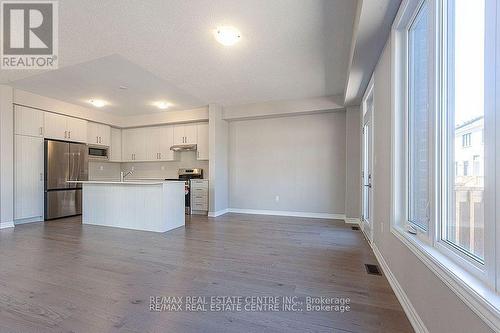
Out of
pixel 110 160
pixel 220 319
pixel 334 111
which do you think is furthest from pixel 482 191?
pixel 110 160

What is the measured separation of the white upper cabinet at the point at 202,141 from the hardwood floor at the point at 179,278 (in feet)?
8.45

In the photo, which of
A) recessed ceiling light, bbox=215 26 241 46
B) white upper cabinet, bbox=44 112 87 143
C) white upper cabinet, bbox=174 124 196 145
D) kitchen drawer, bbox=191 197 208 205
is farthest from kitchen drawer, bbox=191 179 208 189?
recessed ceiling light, bbox=215 26 241 46

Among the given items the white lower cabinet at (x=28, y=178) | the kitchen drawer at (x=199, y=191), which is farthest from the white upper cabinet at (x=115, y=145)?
the kitchen drawer at (x=199, y=191)

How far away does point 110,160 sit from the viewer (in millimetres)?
6914

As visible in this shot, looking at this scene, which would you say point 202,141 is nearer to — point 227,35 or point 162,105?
point 162,105

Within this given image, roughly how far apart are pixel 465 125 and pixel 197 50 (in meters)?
2.96

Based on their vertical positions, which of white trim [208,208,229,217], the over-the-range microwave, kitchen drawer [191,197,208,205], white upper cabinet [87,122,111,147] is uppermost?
white upper cabinet [87,122,111,147]

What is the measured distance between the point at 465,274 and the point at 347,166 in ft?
13.4

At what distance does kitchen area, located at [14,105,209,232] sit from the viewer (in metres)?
4.42

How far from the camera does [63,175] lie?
5.36 m

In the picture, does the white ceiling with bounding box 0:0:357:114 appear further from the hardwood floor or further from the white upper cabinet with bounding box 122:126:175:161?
the hardwood floor

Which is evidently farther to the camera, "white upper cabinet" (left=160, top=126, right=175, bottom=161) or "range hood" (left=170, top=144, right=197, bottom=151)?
"white upper cabinet" (left=160, top=126, right=175, bottom=161)

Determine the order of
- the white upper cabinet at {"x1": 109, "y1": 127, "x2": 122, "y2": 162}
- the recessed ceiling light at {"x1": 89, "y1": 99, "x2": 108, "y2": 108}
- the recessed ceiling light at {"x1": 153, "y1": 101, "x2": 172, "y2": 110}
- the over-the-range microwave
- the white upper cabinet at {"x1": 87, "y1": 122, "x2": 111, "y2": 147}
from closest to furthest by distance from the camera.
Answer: the recessed ceiling light at {"x1": 89, "y1": 99, "x2": 108, "y2": 108} → the recessed ceiling light at {"x1": 153, "y1": 101, "x2": 172, "y2": 110} → the white upper cabinet at {"x1": 87, "y1": 122, "x2": 111, "y2": 147} → the over-the-range microwave → the white upper cabinet at {"x1": 109, "y1": 127, "x2": 122, "y2": 162}

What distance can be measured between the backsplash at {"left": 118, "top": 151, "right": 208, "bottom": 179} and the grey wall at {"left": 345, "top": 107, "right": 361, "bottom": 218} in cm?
375
